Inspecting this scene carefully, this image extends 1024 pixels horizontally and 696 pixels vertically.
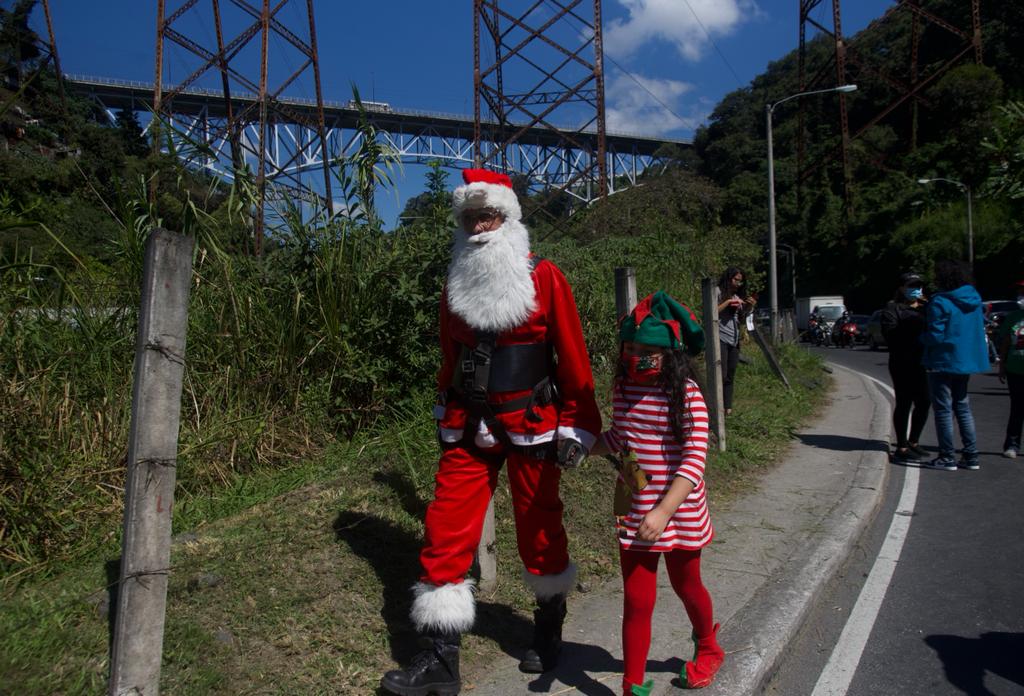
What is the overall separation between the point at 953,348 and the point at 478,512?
5.37 meters

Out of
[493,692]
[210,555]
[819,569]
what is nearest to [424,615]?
[493,692]

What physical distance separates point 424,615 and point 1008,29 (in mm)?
57930

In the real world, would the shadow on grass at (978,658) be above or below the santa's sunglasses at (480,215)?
below

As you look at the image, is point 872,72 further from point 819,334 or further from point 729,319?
point 729,319

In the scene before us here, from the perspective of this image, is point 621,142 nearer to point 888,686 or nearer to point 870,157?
point 870,157

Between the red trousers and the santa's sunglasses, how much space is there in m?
0.93

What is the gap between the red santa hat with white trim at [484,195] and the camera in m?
3.15

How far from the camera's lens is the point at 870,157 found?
52094 millimetres

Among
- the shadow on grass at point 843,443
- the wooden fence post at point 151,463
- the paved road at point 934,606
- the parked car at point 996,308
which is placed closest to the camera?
the wooden fence post at point 151,463

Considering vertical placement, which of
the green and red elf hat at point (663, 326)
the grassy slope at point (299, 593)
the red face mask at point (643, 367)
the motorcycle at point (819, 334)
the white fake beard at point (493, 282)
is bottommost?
the grassy slope at point (299, 593)

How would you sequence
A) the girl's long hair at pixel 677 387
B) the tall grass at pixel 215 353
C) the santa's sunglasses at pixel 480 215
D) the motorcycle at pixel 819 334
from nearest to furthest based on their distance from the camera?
the girl's long hair at pixel 677 387, the santa's sunglasses at pixel 480 215, the tall grass at pixel 215 353, the motorcycle at pixel 819 334

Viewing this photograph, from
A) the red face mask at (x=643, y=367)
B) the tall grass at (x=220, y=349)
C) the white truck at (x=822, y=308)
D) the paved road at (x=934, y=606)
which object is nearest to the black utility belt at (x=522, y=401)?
the red face mask at (x=643, y=367)

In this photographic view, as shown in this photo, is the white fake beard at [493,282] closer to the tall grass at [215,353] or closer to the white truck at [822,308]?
the tall grass at [215,353]

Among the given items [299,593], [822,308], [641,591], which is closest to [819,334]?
[822,308]
